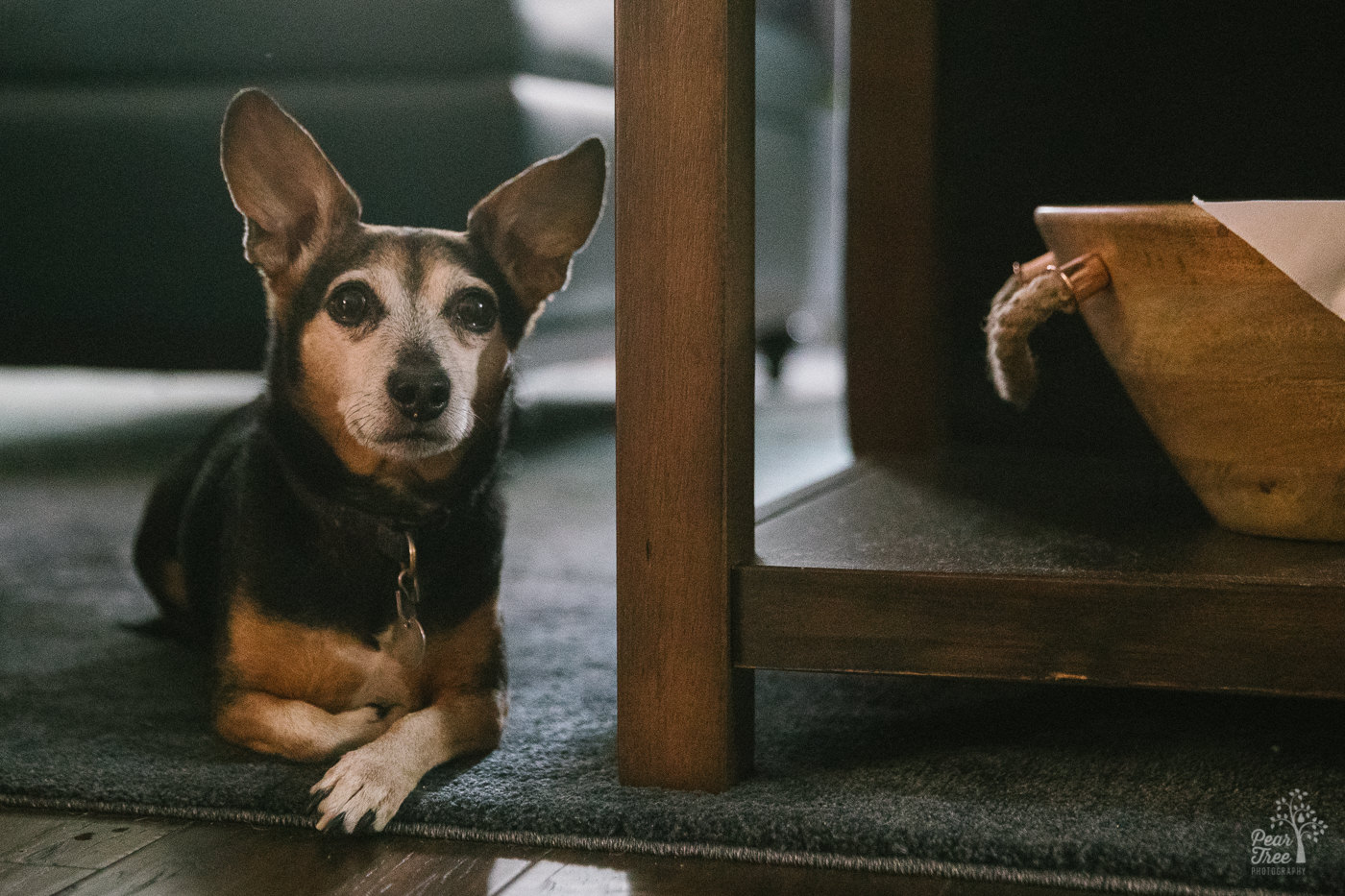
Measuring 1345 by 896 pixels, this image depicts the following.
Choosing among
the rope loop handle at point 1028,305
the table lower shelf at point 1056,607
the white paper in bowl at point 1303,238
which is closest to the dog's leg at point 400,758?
the table lower shelf at point 1056,607

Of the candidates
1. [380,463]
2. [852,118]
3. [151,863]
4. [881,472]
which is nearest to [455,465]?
[380,463]

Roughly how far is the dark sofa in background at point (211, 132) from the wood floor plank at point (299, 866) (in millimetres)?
440

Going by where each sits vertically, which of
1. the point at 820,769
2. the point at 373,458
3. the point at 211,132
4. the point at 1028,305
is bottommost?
the point at 820,769

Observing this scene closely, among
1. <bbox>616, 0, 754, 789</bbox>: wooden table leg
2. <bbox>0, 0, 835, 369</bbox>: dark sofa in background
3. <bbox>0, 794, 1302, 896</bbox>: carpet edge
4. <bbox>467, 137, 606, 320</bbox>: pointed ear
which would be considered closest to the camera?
<bbox>0, 794, 1302, 896</bbox>: carpet edge

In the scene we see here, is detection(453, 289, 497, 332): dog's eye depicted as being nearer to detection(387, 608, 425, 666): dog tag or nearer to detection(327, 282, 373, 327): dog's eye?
detection(327, 282, 373, 327): dog's eye

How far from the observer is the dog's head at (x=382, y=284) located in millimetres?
948

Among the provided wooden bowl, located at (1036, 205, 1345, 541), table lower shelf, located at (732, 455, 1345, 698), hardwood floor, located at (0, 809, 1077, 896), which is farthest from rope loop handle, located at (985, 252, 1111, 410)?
hardwood floor, located at (0, 809, 1077, 896)

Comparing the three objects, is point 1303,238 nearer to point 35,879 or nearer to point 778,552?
point 778,552

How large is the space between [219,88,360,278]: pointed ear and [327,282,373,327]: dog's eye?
0.15ft

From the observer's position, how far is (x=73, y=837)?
34.6 inches

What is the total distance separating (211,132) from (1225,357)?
829 millimetres

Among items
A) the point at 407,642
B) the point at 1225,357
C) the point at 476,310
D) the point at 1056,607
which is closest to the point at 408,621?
the point at 407,642

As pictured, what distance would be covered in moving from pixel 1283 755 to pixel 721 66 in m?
0.64

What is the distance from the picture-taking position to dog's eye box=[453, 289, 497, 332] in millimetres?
967
